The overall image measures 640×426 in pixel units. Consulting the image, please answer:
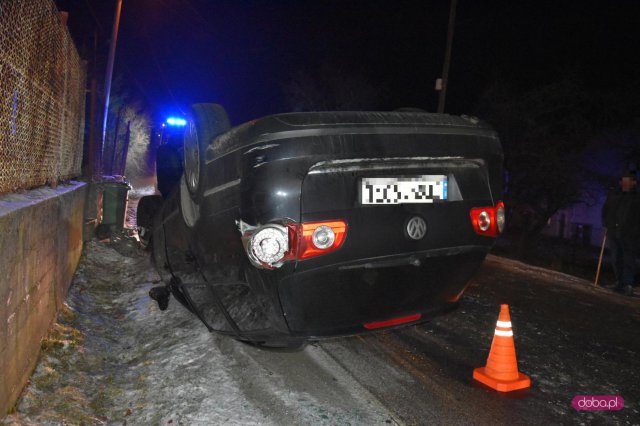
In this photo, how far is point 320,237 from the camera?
270 centimetres

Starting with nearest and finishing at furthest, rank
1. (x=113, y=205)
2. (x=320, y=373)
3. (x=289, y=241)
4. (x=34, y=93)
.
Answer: (x=289, y=241)
(x=320, y=373)
(x=34, y=93)
(x=113, y=205)

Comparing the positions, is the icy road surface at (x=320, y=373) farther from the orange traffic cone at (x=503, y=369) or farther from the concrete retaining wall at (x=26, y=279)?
the concrete retaining wall at (x=26, y=279)

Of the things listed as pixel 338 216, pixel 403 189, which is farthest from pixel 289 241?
pixel 403 189

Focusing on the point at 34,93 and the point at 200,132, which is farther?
the point at 34,93

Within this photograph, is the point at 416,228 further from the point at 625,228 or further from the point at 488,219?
the point at 625,228

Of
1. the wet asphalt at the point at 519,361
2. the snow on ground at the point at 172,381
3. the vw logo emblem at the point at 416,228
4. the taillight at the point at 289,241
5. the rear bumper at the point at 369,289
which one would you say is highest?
the vw logo emblem at the point at 416,228

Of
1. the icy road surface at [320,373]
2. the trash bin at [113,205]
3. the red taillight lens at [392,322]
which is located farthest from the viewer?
the trash bin at [113,205]

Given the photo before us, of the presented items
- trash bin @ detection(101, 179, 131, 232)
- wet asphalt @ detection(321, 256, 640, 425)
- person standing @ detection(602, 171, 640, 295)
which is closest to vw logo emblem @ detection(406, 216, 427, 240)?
wet asphalt @ detection(321, 256, 640, 425)

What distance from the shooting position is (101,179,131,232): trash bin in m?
9.82

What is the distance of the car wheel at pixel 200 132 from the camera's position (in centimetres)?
331

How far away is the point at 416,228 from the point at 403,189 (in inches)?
9.7

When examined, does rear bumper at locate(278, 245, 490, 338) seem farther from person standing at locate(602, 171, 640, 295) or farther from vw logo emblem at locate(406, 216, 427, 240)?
person standing at locate(602, 171, 640, 295)

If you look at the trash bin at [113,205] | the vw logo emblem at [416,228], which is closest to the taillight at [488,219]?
the vw logo emblem at [416,228]

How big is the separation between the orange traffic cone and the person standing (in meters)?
4.65
